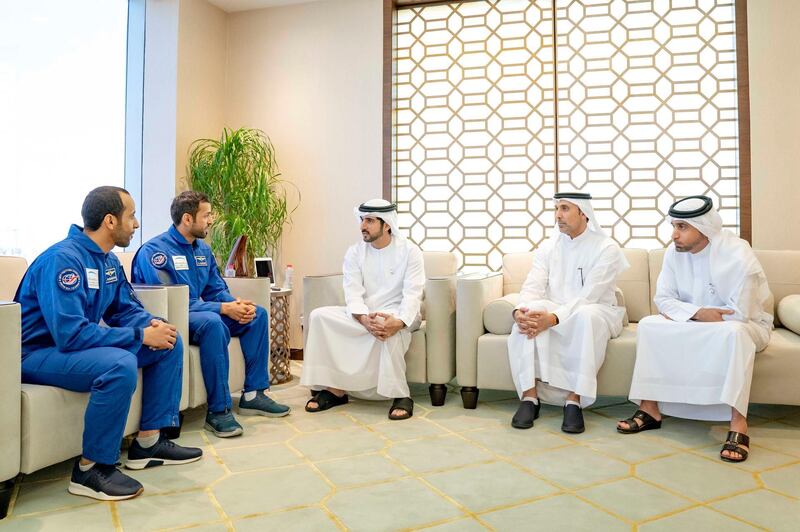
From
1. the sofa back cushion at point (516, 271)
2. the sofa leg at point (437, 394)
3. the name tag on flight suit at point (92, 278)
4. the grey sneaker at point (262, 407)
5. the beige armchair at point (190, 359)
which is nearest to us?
the name tag on flight suit at point (92, 278)

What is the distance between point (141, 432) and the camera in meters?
2.56

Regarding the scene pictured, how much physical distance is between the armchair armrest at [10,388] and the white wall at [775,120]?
4437mm

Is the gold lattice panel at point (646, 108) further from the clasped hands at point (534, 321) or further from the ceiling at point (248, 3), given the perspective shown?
the ceiling at point (248, 3)

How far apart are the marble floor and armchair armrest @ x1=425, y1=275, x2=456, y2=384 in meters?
0.36

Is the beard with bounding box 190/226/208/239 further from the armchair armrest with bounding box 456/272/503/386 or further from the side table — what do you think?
the armchair armrest with bounding box 456/272/503/386

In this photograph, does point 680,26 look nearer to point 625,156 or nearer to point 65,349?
point 625,156

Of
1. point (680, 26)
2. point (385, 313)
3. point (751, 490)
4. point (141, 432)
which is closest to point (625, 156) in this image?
point (680, 26)

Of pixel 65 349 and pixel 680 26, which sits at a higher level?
pixel 680 26

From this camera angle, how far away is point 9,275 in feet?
8.94

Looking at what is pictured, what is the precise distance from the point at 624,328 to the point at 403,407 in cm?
140

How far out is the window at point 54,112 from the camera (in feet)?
12.0

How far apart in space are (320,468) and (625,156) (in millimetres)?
3305

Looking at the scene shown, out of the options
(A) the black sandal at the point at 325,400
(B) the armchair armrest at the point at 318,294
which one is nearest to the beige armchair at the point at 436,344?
(A) the black sandal at the point at 325,400

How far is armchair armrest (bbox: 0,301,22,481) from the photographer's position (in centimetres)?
200
